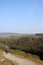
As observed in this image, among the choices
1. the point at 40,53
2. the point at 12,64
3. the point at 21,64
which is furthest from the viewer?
the point at 40,53

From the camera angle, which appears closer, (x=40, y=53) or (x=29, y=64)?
(x=29, y=64)

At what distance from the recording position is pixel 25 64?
23.4 m

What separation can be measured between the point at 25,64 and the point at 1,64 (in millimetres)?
4809

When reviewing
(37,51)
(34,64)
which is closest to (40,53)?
(37,51)

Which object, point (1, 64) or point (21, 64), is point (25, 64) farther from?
point (1, 64)

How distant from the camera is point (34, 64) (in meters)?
23.8

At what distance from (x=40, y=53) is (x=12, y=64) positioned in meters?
22.9

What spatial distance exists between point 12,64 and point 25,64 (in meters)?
2.47

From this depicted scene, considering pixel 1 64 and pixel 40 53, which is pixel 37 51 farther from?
pixel 1 64

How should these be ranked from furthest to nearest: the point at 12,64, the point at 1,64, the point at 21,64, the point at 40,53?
1. the point at 40,53
2. the point at 21,64
3. the point at 12,64
4. the point at 1,64

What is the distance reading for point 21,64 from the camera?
75.8ft

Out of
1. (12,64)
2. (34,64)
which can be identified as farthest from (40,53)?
(12,64)

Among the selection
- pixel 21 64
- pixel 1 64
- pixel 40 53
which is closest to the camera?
pixel 1 64

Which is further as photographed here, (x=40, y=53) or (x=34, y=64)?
(x=40, y=53)
